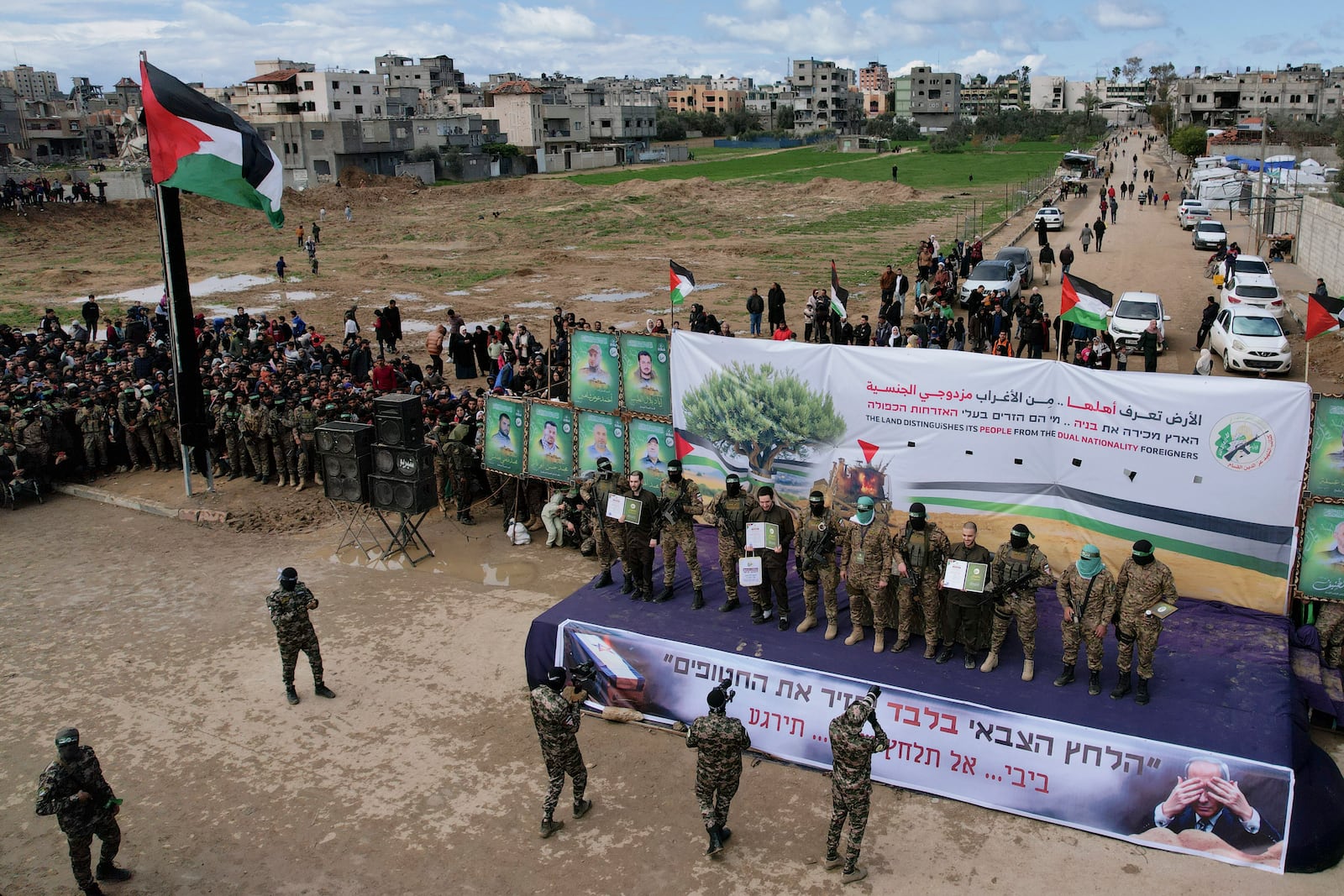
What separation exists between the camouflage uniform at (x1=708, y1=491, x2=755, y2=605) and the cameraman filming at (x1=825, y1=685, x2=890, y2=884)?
3.27 m

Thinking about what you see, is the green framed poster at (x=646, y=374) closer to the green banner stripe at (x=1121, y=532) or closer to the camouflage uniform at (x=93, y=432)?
the green banner stripe at (x=1121, y=532)

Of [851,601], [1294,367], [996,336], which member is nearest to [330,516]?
[851,601]

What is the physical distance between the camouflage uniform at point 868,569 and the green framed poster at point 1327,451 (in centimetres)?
408

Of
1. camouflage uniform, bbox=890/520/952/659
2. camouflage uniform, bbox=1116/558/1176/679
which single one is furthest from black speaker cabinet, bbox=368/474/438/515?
→ camouflage uniform, bbox=1116/558/1176/679

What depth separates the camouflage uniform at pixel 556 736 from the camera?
8195mm

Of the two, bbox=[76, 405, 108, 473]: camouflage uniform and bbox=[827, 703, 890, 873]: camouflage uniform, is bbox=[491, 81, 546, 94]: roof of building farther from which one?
bbox=[827, 703, 890, 873]: camouflage uniform

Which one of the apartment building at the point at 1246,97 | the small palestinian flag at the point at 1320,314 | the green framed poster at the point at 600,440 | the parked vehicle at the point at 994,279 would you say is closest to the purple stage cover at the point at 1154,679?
the green framed poster at the point at 600,440

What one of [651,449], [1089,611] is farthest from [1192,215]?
[1089,611]

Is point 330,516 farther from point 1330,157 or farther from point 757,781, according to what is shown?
point 1330,157

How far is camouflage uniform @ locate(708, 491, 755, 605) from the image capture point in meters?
10.8

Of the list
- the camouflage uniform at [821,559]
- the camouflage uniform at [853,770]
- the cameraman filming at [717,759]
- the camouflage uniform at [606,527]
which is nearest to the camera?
the camouflage uniform at [853,770]

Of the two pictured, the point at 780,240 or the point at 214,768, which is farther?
the point at 780,240

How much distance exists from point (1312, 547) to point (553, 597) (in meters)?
8.47

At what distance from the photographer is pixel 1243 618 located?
989 cm
